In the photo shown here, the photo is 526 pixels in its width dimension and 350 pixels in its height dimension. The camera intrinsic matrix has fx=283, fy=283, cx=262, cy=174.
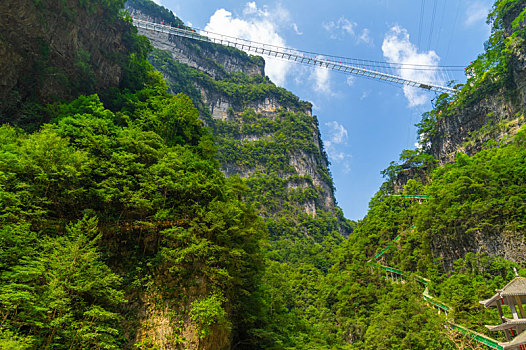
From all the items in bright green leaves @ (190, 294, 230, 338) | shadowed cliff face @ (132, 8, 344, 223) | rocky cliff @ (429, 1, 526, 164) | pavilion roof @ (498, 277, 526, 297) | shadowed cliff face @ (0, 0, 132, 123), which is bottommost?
bright green leaves @ (190, 294, 230, 338)

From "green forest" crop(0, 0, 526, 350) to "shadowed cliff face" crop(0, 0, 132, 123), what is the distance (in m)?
0.16

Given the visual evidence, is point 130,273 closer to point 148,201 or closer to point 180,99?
point 148,201

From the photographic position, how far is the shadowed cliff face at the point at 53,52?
12641mm

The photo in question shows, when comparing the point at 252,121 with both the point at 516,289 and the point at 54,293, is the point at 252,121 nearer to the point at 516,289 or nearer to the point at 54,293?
the point at 516,289

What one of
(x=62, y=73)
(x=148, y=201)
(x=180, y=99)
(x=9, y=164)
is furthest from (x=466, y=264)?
(x=62, y=73)

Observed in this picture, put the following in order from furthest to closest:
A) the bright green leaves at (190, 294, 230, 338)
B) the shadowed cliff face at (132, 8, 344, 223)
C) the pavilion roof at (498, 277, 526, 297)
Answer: the shadowed cliff face at (132, 8, 344, 223), the bright green leaves at (190, 294, 230, 338), the pavilion roof at (498, 277, 526, 297)

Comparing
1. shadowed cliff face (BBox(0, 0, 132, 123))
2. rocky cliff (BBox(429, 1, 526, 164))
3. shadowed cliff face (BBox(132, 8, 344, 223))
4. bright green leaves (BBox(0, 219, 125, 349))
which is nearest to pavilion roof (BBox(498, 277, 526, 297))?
bright green leaves (BBox(0, 219, 125, 349))

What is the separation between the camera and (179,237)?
33.8 feet

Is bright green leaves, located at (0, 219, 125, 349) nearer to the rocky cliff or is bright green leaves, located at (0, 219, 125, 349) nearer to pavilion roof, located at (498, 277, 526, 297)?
pavilion roof, located at (498, 277, 526, 297)

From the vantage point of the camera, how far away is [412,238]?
81.9 ft

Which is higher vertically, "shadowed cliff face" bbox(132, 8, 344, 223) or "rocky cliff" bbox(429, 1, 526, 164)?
"shadowed cliff face" bbox(132, 8, 344, 223)

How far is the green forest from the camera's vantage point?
25.3 ft

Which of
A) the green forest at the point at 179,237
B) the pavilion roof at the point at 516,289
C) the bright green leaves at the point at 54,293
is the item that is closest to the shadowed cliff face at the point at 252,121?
the green forest at the point at 179,237

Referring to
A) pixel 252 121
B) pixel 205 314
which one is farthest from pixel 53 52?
pixel 252 121
